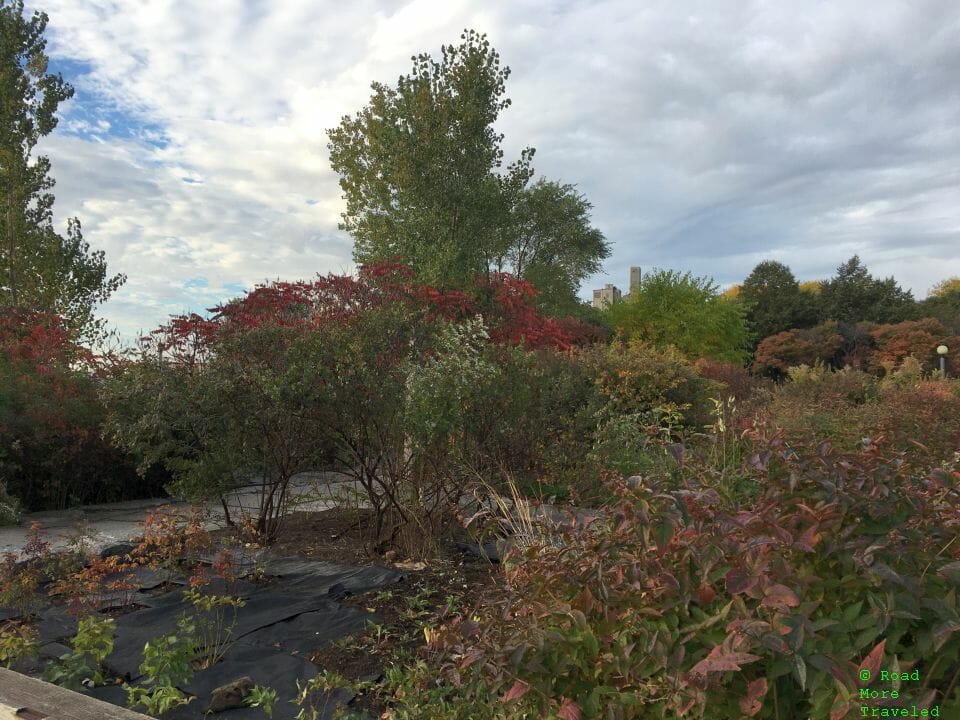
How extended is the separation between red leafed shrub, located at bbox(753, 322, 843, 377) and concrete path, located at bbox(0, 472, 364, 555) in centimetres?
2394

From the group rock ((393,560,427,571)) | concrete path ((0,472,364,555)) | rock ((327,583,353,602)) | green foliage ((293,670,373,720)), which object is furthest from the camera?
concrete path ((0,472,364,555))

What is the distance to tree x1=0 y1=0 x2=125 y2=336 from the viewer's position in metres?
14.1

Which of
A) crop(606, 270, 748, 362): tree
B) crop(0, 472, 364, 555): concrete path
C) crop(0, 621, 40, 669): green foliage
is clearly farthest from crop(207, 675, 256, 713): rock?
crop(606, 270, 748, 362): tree

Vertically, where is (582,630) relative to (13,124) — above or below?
below

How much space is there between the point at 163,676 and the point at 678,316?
70.3 ft

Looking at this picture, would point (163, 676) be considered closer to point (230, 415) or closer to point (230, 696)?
point (230, 696)

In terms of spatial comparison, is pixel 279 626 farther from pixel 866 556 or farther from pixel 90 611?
pixel 866 556

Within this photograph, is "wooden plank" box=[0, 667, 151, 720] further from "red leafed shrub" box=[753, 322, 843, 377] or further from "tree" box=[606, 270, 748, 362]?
"red leafed shrub" box=[753, 322, 843, 377]

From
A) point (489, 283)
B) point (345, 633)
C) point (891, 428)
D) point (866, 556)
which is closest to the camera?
point (866, 556)

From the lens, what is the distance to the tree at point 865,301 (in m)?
35.8

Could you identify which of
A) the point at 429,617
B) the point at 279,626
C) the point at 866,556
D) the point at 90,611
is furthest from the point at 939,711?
the point at 90,611

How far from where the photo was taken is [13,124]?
46.6 feet

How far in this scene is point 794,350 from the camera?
91.6 feet

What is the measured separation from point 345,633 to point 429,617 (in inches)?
17.3
